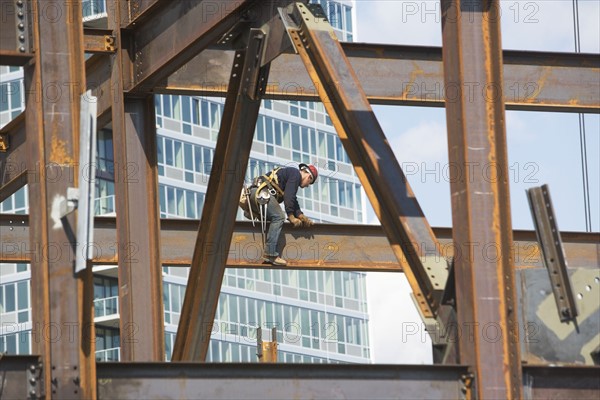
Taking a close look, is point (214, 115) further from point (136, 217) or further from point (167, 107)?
point (136, 217)

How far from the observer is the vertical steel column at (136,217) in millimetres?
16297

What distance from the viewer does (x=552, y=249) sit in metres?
11.6

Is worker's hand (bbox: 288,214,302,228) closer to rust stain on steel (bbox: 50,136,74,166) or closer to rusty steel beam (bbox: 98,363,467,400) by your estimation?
rust stain on steel (bbox: 50,136,74,166)

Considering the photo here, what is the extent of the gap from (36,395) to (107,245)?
26.4 feet

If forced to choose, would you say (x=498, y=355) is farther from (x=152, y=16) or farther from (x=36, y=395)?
(x=152, y=16)

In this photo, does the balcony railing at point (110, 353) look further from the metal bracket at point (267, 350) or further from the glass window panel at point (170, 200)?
the metal bracket at point (267, 350)

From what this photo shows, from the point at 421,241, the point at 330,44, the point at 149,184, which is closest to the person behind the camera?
the point at 421,241

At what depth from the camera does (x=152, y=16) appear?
1620 centimetres

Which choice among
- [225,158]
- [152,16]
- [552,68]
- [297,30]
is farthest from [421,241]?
[552,68]

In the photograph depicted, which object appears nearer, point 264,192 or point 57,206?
point 57,206

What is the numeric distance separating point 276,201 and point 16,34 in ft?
27.7

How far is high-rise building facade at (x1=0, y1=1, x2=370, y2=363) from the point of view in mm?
76312

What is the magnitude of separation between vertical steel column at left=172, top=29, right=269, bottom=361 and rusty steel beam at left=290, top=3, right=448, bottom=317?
1234mm

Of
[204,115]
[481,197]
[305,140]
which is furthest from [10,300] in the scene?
[481,197]
